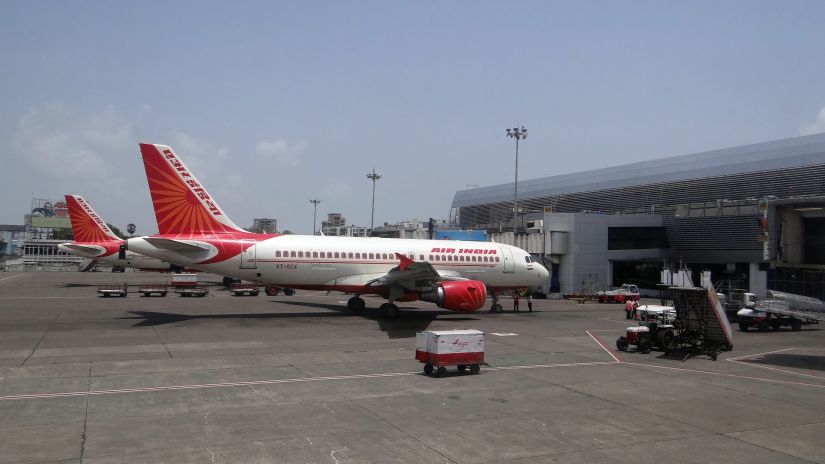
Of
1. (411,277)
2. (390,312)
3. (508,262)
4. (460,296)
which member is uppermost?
(508,262)

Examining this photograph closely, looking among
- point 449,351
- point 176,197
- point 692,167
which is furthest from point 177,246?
point 692,167

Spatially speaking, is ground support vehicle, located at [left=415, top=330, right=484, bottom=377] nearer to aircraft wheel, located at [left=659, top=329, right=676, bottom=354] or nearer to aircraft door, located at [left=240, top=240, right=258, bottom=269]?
aircraft wheel, located at [left=659, top=329, right=676, bottom=354]

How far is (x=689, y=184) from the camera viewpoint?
67438 millimetres

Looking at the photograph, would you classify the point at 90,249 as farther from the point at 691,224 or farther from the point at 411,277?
the point at 691,224

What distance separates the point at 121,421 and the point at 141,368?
19.9 feet

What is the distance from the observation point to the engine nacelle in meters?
30.4

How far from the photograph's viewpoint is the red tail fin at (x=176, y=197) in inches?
1204

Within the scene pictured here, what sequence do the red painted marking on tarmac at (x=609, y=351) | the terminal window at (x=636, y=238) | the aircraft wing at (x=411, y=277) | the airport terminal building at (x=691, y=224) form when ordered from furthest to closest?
the terminal window at (x=636, y=238) → the airport terminal building at (x=691, y=224) → the aircraft wing at (x=411, y=277) → the red painted marking on tarmac at (x=609, y=351)

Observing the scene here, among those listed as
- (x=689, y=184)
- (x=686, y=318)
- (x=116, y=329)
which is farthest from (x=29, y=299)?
(x=689, y=184)

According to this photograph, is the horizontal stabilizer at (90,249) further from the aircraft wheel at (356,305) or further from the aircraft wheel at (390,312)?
the aircraft wheel at (390,312)

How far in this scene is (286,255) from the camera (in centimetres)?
3288

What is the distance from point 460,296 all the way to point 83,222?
1717 inches

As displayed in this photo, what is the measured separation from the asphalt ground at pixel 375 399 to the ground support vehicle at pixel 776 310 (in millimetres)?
1621

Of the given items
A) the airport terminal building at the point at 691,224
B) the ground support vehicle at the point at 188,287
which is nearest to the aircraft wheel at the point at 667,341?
the airport terminal building at the point at 691,224
